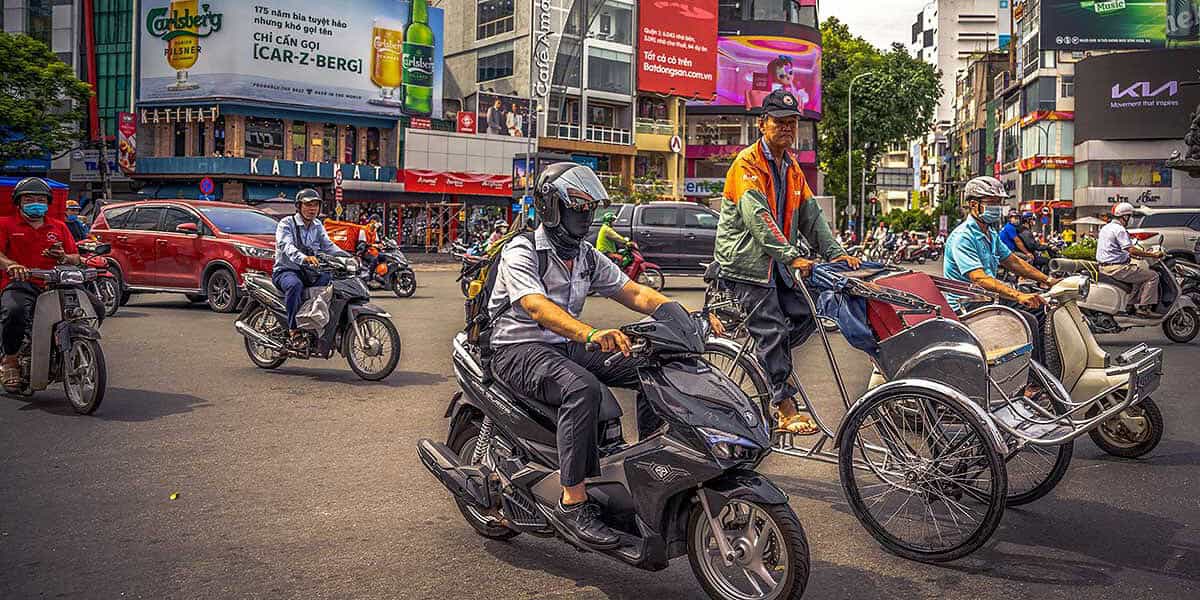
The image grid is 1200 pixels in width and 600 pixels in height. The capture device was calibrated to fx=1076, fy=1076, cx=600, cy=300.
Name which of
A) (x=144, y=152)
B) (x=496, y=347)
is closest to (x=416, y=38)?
(x=144, y=152)

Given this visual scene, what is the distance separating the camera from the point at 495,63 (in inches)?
2312

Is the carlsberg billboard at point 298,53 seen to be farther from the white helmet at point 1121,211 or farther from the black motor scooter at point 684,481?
the black motor scooter at point 684,481

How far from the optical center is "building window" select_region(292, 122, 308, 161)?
48.5 metres

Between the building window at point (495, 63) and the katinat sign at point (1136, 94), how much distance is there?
3142cm

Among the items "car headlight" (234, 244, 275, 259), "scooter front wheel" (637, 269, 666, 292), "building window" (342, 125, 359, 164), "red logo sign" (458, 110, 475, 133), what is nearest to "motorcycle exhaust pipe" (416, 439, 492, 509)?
"car headlight" (234, 244, 275, 259)

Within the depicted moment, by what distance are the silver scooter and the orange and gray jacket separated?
4.65 meters

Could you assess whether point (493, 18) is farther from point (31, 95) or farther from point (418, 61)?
point (31, 95)

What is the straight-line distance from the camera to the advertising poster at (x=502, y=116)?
5372 centimetres

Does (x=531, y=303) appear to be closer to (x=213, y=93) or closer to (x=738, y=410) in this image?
(x=738, y=410)

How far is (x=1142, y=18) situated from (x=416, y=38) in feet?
127

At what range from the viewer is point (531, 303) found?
4133 millimetres

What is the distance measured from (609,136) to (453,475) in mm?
56720

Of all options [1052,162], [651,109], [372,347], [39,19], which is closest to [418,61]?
[651,109]

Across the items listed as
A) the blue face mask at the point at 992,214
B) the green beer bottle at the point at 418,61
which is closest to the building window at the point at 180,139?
the green beer bottle at the point at 418,61
